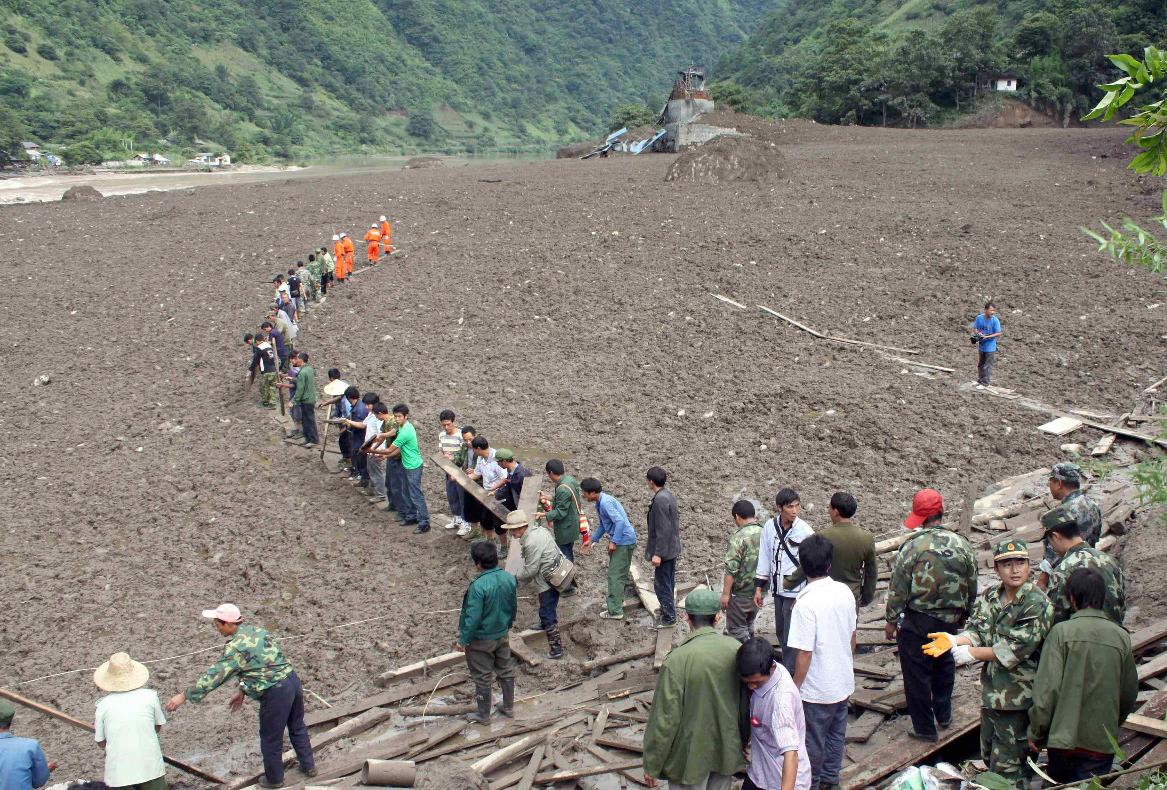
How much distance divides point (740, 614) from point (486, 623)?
1.93 metres

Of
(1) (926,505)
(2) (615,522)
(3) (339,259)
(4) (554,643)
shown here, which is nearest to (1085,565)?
(1) (926,505)

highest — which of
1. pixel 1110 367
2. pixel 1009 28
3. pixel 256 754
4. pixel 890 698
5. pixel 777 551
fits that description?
pixel 1009 28

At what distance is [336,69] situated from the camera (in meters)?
119

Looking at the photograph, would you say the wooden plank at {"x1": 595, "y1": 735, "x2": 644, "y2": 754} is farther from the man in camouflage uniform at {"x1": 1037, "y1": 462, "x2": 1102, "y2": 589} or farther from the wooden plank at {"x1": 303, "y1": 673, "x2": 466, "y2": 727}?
the man in camouflage uniform at {"x1": 1037, "y1": 462, "x2": 1102, "y2": 589}

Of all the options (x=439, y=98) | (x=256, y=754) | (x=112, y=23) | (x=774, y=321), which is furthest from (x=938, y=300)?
(x=439, y=98)

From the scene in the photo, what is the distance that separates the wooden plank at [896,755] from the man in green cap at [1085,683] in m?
1.06

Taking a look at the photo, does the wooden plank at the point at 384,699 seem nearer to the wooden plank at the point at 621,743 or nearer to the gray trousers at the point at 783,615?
the wooden plank at the point at 621,743

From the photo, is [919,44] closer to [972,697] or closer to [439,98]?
[972,697]

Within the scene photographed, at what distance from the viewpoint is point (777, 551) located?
22.0 feet

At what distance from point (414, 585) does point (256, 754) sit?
2715mm

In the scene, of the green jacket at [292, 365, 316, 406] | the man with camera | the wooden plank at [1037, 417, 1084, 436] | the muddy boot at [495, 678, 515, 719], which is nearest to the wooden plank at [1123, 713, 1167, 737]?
the muddy boot at [495, 678, 515, 719]

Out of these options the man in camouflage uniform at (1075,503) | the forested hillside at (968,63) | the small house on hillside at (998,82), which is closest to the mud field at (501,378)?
the man in camouflage uniform at (1075,503)

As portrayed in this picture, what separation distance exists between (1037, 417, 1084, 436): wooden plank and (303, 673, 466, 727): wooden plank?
7.87 m

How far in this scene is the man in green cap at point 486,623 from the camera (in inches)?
264
